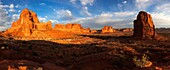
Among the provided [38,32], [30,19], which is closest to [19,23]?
[30,19]

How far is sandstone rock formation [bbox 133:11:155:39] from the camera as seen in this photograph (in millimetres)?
65938

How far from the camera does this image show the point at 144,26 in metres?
66.5

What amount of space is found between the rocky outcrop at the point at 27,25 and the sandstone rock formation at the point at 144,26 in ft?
172

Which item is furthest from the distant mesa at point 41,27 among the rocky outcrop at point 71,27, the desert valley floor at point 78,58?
the rocky outcrop at point 71,27

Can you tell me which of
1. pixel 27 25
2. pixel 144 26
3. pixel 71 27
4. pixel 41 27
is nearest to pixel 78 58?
pixel 144 26

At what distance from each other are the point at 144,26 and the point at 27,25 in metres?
57.6

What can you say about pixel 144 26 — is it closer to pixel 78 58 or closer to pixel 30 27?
pixel 78 58

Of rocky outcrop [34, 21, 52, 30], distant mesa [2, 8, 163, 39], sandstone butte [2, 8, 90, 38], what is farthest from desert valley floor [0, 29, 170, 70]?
rocky outcrop [34, 21, 52, 30]

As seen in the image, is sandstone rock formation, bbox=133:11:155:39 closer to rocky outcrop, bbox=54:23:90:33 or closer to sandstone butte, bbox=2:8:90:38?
sandstone butte, bbox=2:8:90:38

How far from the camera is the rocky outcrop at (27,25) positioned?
335 feet

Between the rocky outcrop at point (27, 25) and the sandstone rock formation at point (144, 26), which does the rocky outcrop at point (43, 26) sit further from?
the sandstone rock formation at point (144, 26)

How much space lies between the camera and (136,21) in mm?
70562

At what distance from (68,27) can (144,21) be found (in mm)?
112730

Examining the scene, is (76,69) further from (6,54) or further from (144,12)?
(144,12)
